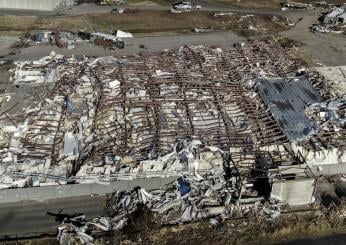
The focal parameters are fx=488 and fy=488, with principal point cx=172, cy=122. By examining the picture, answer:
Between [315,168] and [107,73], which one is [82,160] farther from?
[315,168]

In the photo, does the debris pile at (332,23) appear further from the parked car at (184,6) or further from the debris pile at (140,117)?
the parked car at (184,6)

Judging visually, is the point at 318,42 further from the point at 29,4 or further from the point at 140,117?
the point at 29,4

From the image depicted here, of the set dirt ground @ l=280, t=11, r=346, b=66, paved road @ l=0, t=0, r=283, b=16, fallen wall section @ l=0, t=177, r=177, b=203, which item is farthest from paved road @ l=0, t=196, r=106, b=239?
paved road @ l=0, t=0, r=283, b=16

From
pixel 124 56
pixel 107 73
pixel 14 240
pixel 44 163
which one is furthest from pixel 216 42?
pixel 14 240

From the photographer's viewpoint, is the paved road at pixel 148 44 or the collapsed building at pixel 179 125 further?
the paved road at pixel 148 44

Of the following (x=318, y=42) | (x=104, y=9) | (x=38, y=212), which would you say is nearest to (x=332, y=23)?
(x=318, y=42)

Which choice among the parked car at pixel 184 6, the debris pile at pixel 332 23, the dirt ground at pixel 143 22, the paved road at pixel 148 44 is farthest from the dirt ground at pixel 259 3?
the paved road at pixel 148 44

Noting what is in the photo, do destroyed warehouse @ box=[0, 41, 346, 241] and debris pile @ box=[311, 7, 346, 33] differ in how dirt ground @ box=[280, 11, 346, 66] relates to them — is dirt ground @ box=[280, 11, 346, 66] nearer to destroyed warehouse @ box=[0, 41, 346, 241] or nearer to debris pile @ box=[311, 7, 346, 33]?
debris pile @ box=[311, 7, 346, 33]
